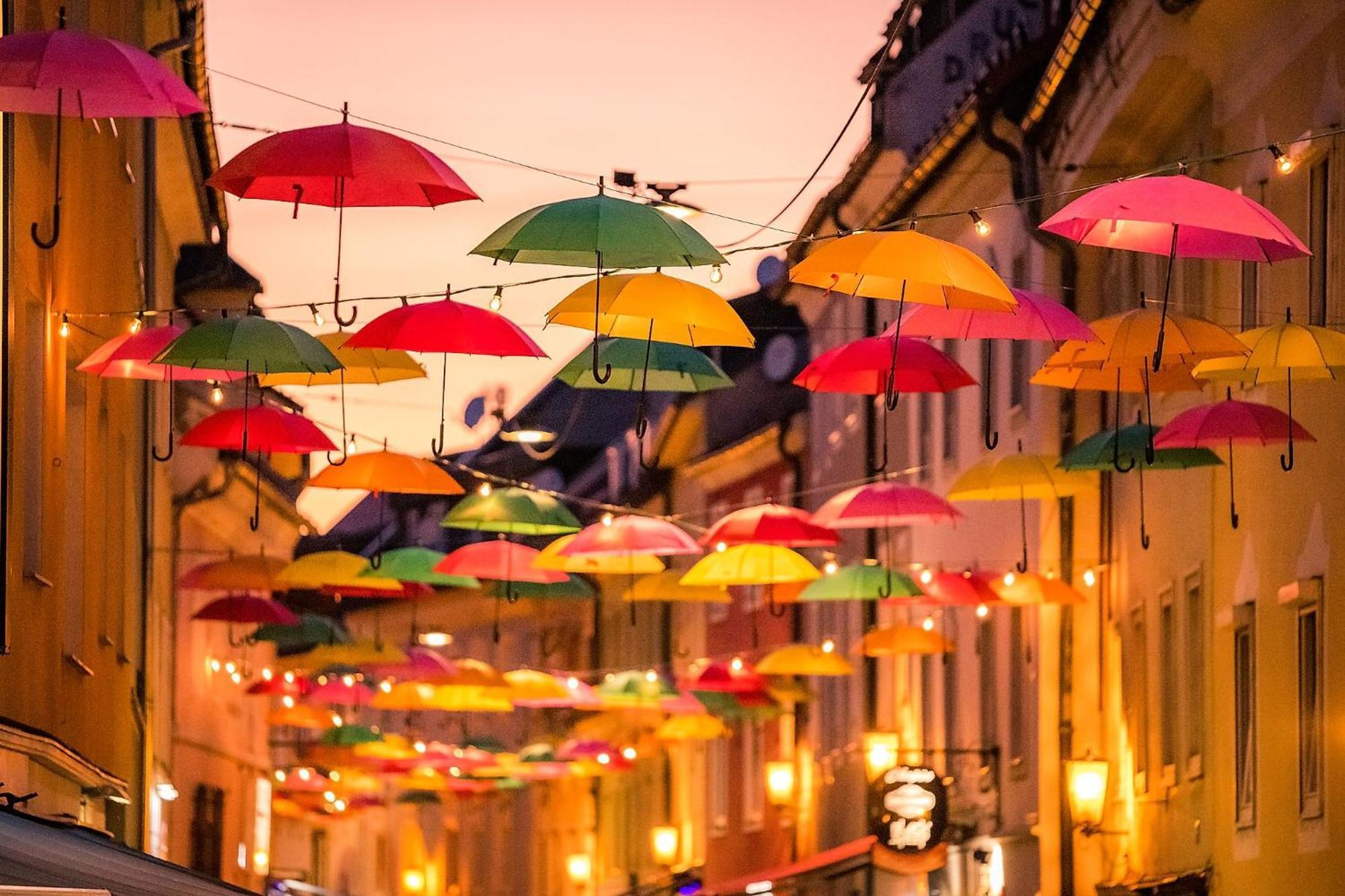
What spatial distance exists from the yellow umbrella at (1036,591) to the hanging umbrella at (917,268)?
9506mm

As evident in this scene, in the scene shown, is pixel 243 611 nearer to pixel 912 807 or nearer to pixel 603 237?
pixel 912 807

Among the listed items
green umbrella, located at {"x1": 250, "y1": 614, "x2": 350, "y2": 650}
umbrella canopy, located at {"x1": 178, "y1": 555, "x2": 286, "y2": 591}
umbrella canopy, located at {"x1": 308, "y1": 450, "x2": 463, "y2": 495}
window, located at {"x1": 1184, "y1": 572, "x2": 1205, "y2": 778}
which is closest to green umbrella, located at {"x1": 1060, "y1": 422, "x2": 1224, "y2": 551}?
window, located at {"x1": 1184, "y1": 572, "x2": 1205, "y2": 778}

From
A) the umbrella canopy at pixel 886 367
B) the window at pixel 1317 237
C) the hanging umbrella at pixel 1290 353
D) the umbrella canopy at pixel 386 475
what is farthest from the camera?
the umbrella canopy at pixel 386 475

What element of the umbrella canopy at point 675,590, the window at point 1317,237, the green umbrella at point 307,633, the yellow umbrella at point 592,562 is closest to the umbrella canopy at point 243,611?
the green umbrella at point 307,633

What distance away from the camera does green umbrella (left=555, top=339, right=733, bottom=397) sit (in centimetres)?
1764

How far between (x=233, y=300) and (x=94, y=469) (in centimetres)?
1154

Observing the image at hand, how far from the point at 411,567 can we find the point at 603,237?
11928 mm

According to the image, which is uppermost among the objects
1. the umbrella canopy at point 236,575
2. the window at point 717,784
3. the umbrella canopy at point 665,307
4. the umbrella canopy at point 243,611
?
the umbrella canopy at point 665,307

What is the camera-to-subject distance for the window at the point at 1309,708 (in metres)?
17.4

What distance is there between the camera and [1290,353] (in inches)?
579

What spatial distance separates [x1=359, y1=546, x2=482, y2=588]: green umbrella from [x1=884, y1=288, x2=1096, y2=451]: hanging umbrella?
991cm

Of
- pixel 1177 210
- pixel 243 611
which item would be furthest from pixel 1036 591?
pixel 1177 210

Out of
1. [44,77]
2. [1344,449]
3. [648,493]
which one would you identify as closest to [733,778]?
[648,493]

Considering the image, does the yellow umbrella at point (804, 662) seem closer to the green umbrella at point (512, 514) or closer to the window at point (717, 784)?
the green umbrella at point (512, 514)
